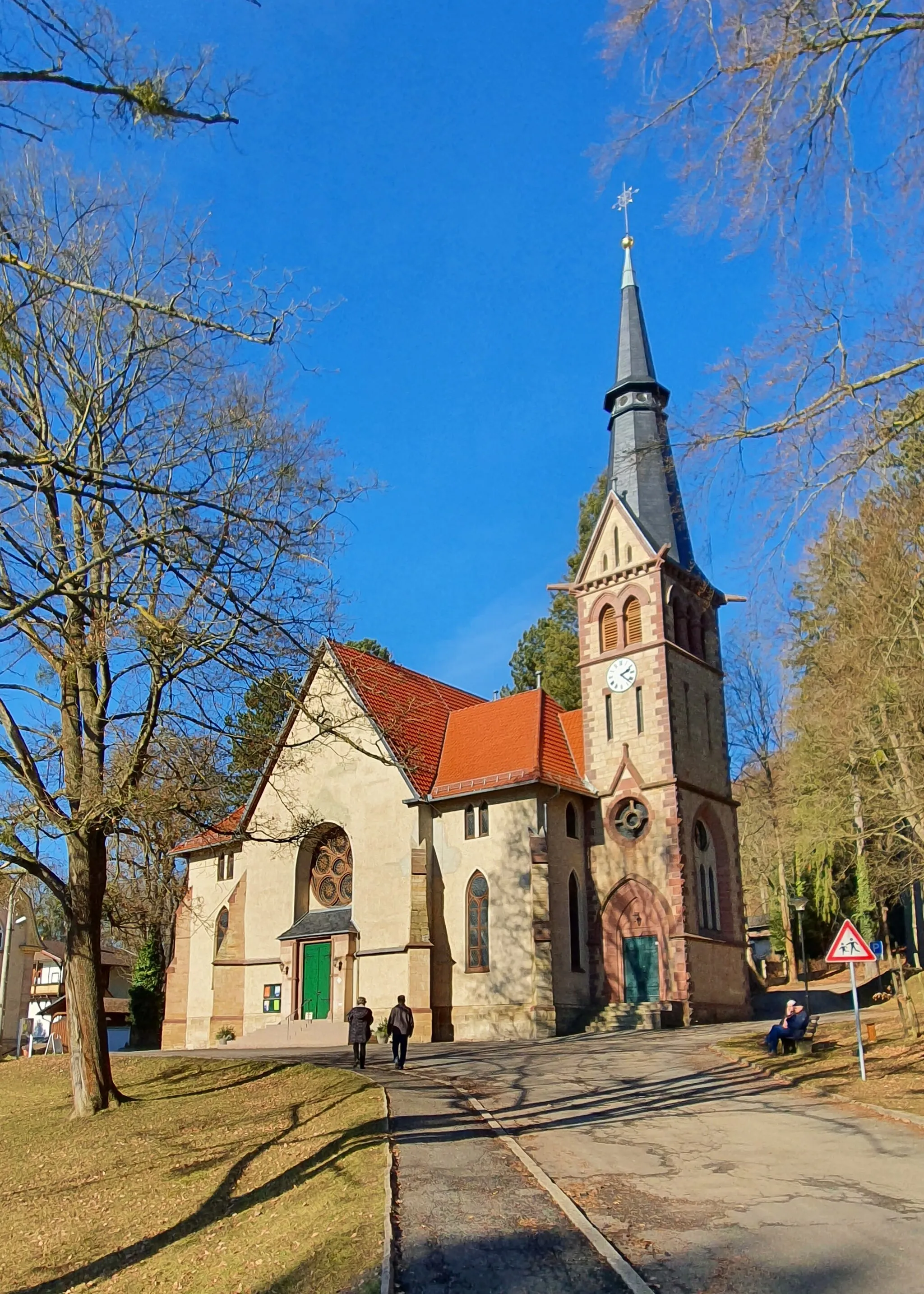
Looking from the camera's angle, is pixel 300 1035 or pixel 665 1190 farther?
pixel 300 1035

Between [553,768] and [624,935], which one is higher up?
[553,768]

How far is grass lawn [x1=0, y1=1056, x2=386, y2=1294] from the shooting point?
856cm

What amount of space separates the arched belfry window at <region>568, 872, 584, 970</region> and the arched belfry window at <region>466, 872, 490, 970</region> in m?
2.41

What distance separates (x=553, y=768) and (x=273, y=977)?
11311mm

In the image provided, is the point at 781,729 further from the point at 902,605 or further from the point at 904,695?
the point at 902,605

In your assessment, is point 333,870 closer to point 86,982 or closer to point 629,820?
point 629,820

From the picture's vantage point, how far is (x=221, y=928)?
3666 cm

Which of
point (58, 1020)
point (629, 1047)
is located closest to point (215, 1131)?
point (629, 1047)

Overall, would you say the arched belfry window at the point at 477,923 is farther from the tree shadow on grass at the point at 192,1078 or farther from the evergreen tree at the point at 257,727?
the evergreen tree at the point at 257,727

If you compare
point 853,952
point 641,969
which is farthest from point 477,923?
point 853,952

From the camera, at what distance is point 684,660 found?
32.8 meters

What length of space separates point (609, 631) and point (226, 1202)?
24397 mm

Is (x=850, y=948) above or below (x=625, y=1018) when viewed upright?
above

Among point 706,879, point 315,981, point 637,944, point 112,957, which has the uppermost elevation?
point 706,879
